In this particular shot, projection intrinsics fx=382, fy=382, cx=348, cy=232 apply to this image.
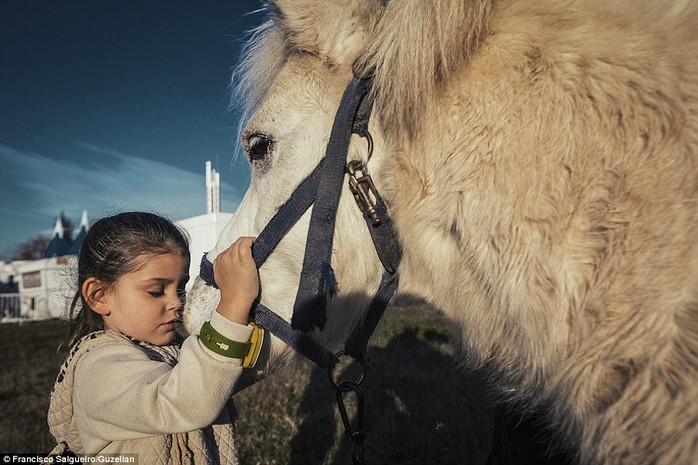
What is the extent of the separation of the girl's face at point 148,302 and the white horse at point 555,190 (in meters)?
0.95

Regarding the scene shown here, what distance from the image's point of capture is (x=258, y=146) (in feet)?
4.88

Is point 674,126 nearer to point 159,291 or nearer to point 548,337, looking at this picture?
point 548,337

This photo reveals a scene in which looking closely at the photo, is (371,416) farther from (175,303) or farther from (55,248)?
(55,248)

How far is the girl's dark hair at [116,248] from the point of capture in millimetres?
1785

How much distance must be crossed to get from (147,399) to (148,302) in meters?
0.59

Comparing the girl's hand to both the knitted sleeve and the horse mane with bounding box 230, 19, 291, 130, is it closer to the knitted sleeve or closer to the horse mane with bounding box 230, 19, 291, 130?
the knitted sleeve

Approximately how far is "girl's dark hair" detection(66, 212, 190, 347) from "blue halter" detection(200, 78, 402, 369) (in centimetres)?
74

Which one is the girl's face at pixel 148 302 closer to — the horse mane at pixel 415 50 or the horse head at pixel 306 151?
the horse head at pixel 306 151

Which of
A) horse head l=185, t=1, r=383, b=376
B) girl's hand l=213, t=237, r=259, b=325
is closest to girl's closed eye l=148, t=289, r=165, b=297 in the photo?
horse head l=185, t=1, r=383, b=376

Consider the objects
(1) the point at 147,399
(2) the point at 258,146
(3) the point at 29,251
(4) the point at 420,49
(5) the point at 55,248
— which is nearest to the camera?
(4) the point at 420,49

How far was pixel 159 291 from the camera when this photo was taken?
5.80ft

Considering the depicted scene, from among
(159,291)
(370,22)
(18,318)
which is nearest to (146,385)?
(159,291)

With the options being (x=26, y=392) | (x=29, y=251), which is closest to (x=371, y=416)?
(x=26, y=392)

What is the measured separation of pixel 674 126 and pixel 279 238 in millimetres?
A: 1132
